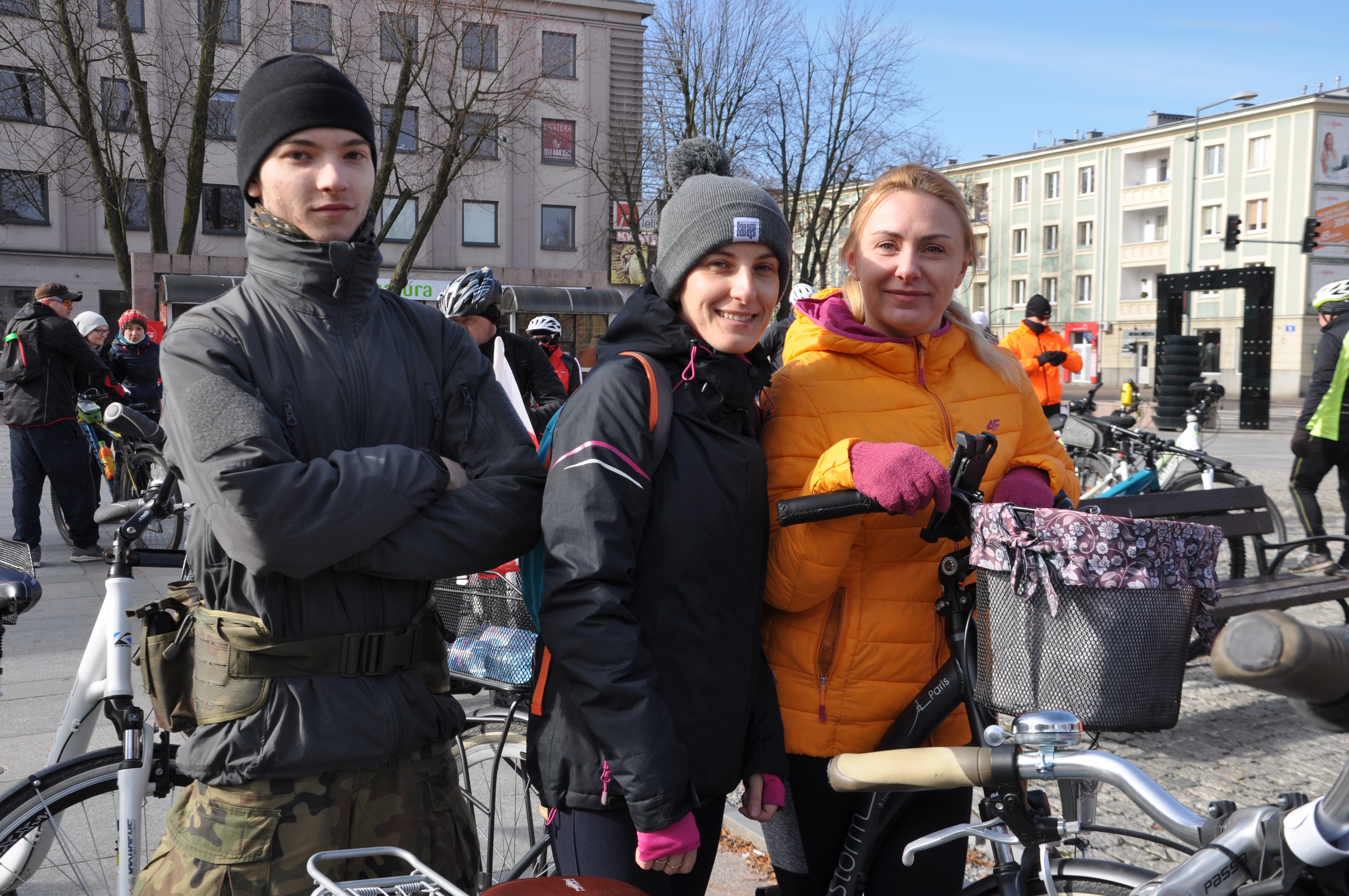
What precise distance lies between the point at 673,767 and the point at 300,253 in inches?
45.5

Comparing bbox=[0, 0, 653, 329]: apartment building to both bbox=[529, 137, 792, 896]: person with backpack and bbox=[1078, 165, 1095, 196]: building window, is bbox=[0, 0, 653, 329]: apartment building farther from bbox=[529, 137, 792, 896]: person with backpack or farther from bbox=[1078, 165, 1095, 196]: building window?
bbox=[1078, 165, 1095, 196]: building window

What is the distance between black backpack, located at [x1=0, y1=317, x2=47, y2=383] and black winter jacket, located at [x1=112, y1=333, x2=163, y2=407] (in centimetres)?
227

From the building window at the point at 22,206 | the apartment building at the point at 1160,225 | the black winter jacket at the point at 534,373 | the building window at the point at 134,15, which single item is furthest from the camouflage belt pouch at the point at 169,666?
the apartment building at the point at 1160,225

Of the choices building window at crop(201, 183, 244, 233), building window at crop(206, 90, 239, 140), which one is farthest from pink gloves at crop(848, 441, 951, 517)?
building window at crop(201, 183, 244, 233)

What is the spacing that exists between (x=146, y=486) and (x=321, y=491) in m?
8.82

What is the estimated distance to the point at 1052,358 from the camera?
1090 centimetres

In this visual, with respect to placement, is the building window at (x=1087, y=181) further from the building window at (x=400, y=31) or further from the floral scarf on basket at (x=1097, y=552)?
the floral scarf on basket at (x=1097, y=552)

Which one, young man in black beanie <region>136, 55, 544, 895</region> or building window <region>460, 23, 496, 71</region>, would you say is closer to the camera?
young man in black beanie <region>136, 55, 544, 895</region>

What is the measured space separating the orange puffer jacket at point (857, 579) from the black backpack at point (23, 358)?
8.68 meters

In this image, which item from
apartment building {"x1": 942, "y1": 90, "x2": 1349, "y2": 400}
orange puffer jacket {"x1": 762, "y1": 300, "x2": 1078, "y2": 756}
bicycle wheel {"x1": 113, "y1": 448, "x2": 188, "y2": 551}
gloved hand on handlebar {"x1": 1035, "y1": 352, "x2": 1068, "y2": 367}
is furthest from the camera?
apartment building {"x1": 942, "y1": 90, "x2": 1349, "y2": 400}

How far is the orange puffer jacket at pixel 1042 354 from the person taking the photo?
11.1 meters

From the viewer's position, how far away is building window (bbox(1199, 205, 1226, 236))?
196 ft

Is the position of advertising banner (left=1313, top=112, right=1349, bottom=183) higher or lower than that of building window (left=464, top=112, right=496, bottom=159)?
higher

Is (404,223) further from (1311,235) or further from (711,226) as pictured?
(711,226)
